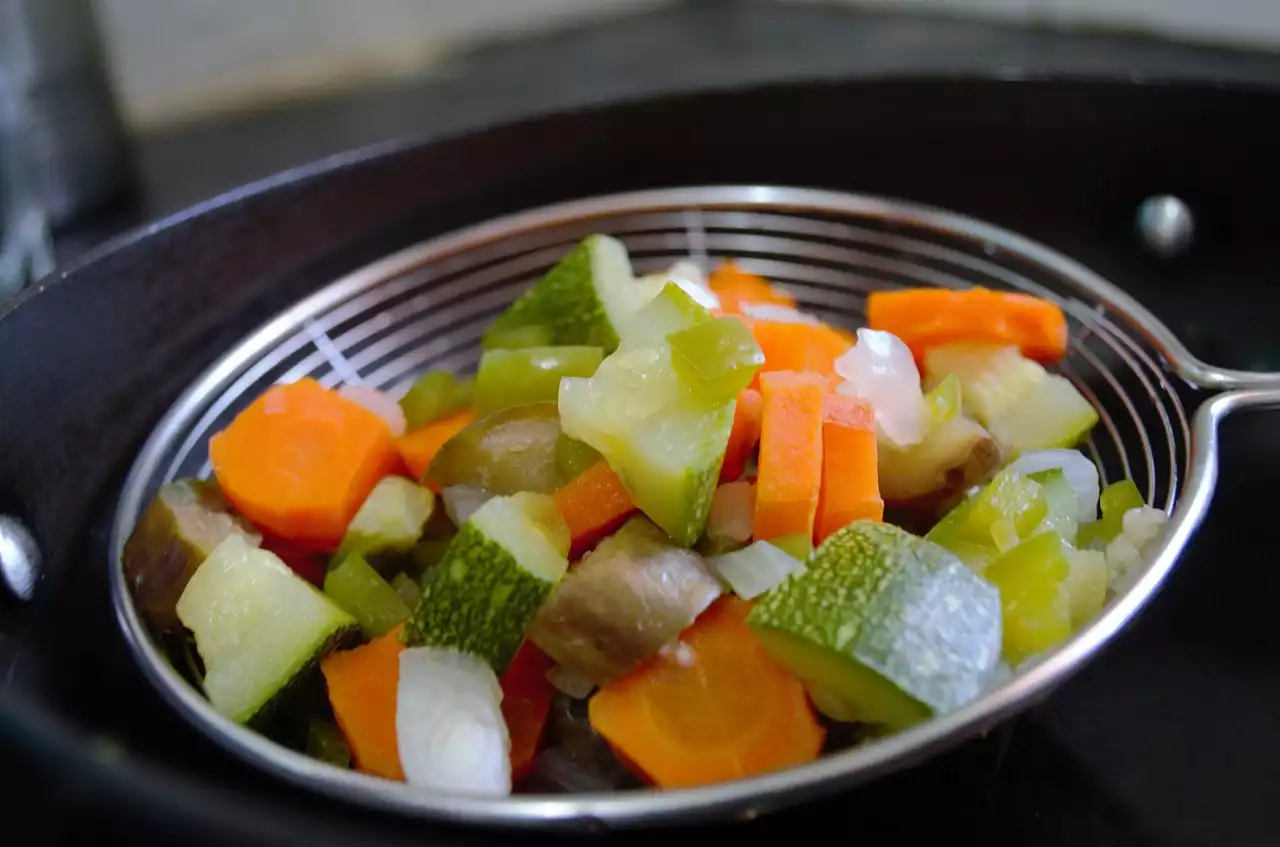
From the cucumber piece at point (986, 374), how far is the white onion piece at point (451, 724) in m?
0.38

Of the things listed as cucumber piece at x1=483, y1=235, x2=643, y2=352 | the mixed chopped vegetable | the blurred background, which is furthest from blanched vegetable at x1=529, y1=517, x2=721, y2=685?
the blurred background

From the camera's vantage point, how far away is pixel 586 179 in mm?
1029

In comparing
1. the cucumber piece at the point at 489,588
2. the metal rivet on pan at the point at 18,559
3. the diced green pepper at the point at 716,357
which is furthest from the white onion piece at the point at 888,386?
the metal rivet on pan at the point at 18,559

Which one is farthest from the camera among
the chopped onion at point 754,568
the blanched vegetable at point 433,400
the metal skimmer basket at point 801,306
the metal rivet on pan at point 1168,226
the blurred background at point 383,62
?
the blurred background at point 383,62

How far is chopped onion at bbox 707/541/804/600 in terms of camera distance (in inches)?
23.0

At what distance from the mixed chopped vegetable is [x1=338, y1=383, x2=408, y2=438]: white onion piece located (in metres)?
0.03

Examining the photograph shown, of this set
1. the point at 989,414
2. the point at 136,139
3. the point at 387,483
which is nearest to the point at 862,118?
the point at 989,414

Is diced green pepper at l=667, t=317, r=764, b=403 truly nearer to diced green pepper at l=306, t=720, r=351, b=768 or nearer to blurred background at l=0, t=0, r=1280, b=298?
diced green pepper at l=306, t=720, r=351, b=768

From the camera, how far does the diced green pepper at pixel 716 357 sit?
0.60 m

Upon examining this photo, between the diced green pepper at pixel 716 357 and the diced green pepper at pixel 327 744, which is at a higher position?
the diced green pepper at pixel 716 357

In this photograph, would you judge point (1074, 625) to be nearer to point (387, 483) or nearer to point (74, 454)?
point (387, 483)

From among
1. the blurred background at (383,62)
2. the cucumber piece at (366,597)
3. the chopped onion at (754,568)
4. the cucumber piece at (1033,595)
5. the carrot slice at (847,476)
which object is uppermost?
the blurred background at (383,62)

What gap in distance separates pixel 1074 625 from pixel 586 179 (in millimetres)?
625

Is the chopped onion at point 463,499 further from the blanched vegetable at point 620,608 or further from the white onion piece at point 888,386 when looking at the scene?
the white onion piece at point 888,386
